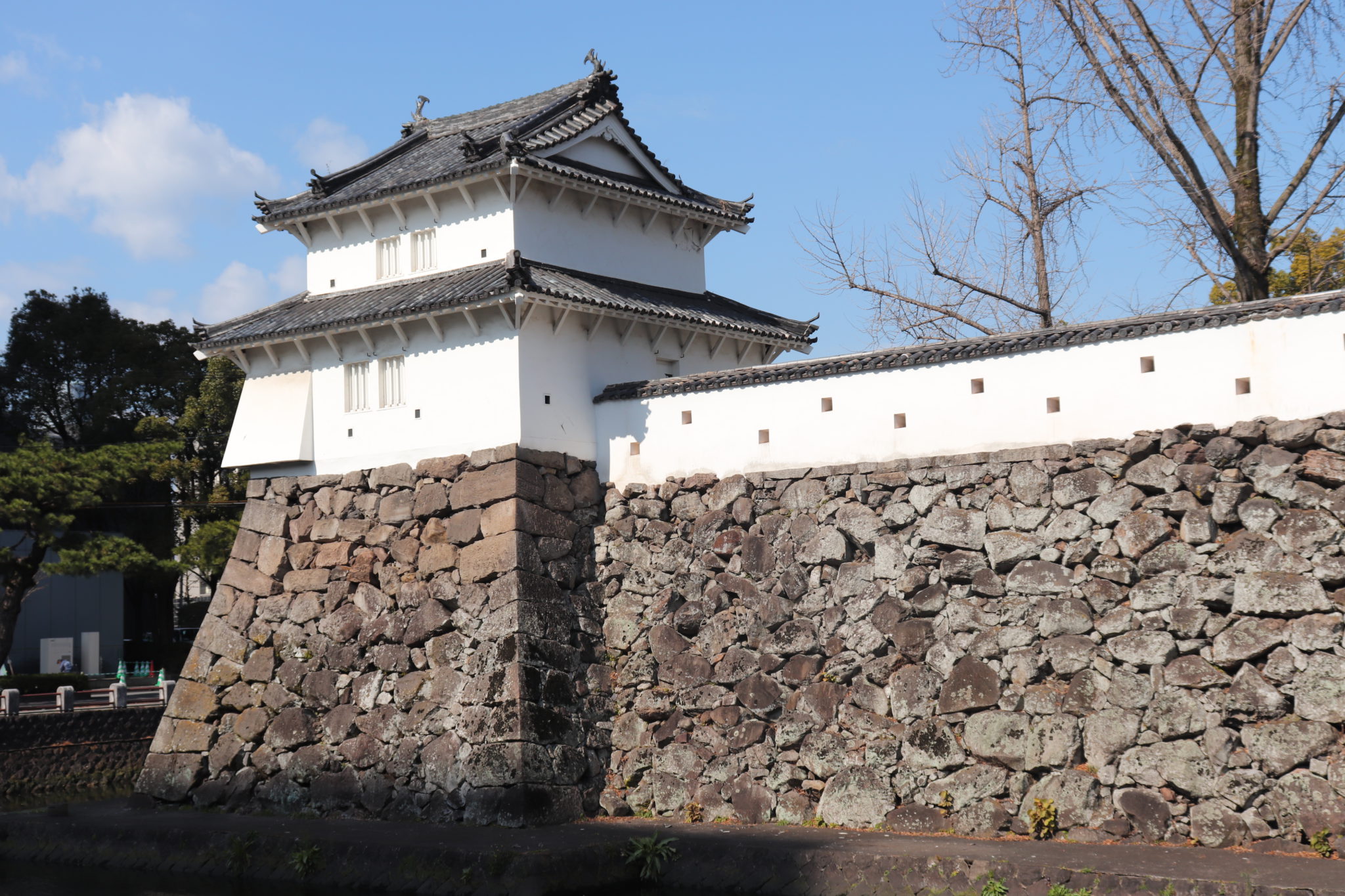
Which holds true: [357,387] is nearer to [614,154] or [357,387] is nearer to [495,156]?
[495,156]

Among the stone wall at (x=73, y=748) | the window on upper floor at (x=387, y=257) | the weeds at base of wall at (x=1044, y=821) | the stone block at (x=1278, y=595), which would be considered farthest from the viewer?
the stone wall at (x=73, y=748)

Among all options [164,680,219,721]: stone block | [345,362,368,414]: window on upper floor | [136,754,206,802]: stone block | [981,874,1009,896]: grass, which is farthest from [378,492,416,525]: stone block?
[981,874,1009,896]: grass

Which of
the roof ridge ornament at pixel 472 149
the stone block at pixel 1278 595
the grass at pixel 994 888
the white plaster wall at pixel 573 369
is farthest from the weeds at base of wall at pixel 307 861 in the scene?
the stone block at pixel 1278 595

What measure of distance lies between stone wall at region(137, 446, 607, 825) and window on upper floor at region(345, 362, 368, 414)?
3.46 ft

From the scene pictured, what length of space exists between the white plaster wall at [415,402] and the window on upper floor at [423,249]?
1280 mm

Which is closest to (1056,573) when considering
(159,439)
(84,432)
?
(159,439)

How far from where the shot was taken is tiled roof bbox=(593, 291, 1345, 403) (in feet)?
42.8

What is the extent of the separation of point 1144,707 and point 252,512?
12.9m

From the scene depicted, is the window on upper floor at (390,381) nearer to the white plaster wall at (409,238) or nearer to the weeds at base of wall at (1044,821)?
the white plaster wall at (409,238)

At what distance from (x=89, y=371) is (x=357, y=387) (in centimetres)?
2558

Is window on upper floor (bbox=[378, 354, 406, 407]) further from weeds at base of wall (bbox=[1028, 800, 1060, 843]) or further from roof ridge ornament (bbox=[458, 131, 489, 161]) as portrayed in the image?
weeds at base of wall (bbox=[1028, 800, 1060, 843])

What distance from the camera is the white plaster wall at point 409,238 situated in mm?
18234

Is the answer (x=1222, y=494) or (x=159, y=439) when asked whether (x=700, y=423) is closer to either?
(x=1222, y=494)

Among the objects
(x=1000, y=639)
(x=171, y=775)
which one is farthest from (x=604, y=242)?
(x=171, y=775)
